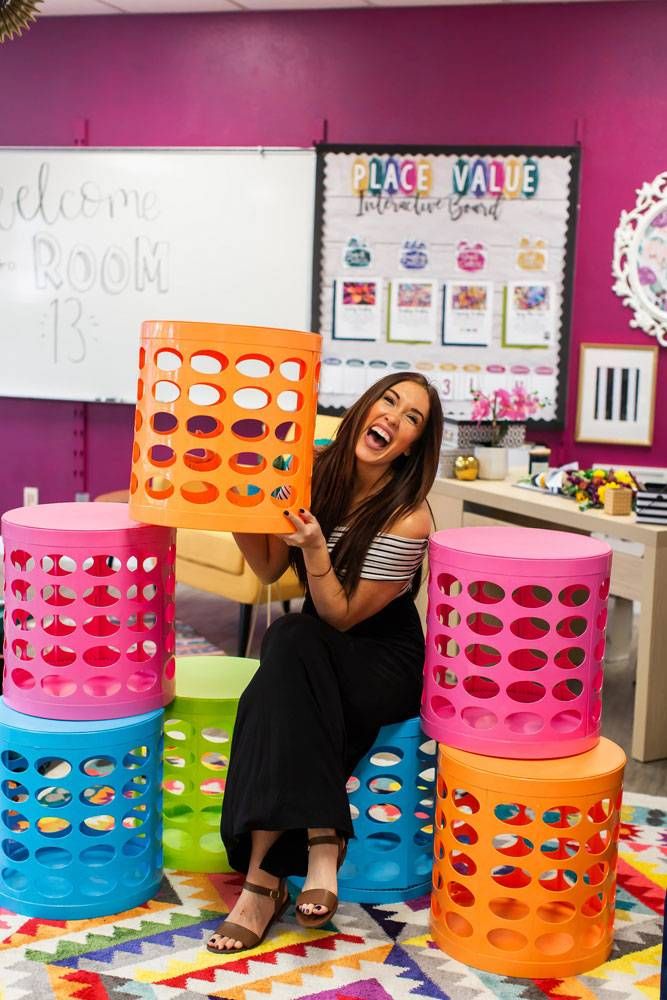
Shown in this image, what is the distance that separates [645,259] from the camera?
4.36m

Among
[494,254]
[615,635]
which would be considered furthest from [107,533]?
[494,254]

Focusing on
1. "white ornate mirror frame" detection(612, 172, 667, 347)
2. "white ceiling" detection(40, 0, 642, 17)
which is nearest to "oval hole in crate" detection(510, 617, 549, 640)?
"white ornate mirror frame" detection(612, 172, 667, 347)

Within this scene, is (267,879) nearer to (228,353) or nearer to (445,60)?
(228,353)

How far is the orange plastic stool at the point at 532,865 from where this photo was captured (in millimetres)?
1793

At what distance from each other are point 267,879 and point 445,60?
3.57 m

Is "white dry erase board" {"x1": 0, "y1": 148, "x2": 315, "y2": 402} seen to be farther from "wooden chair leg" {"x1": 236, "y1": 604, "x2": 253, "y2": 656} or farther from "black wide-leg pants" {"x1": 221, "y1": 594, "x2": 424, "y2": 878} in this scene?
"black wide-leg pants" {"x1": 221, "y1": 594, "x2": 424, "y2": 878}

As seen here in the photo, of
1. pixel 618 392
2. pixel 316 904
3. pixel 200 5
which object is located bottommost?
pixel 316 904

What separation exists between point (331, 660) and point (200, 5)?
3.53 m

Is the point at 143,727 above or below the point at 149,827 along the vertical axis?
above

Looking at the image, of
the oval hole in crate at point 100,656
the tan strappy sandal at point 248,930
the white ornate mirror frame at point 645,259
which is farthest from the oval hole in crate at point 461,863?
the white ornate mirror frame at point 645,259

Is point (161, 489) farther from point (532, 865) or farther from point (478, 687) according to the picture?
point (532, 865)

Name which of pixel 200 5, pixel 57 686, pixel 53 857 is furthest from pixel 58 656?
pixel 200 5

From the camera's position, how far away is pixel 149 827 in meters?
2.01

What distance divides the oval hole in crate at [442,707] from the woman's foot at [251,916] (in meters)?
0.39
